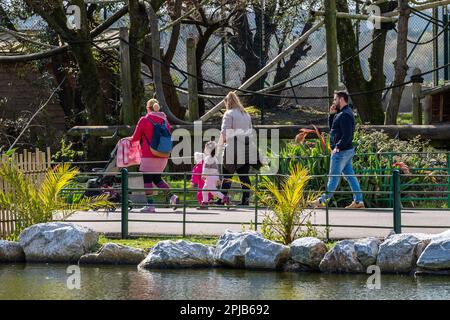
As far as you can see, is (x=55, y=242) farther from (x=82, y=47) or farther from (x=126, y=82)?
(x=82, y=47)

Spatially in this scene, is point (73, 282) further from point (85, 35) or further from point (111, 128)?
point (85, 35)

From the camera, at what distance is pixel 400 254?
503 inches

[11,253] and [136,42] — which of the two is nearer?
[11,253]

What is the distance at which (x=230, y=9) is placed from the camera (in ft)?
94.2

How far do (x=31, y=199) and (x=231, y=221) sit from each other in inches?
99.4

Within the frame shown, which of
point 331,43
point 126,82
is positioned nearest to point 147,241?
point 331,43

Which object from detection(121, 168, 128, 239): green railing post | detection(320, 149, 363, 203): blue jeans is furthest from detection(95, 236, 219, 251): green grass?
detection(320, 149, 363, 203): blue jeans

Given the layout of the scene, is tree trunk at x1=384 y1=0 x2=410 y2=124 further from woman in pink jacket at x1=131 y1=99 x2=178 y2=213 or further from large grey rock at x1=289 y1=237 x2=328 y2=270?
large grey rock at x1=289 y1=237 x2=328 y2=270

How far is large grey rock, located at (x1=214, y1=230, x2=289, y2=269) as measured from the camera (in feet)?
43.1

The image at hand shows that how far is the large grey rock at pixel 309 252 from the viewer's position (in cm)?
1304

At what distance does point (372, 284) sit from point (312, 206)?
3026mm

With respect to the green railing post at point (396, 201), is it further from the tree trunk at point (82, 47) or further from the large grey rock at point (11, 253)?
the tree trunk at point (82, 47)
